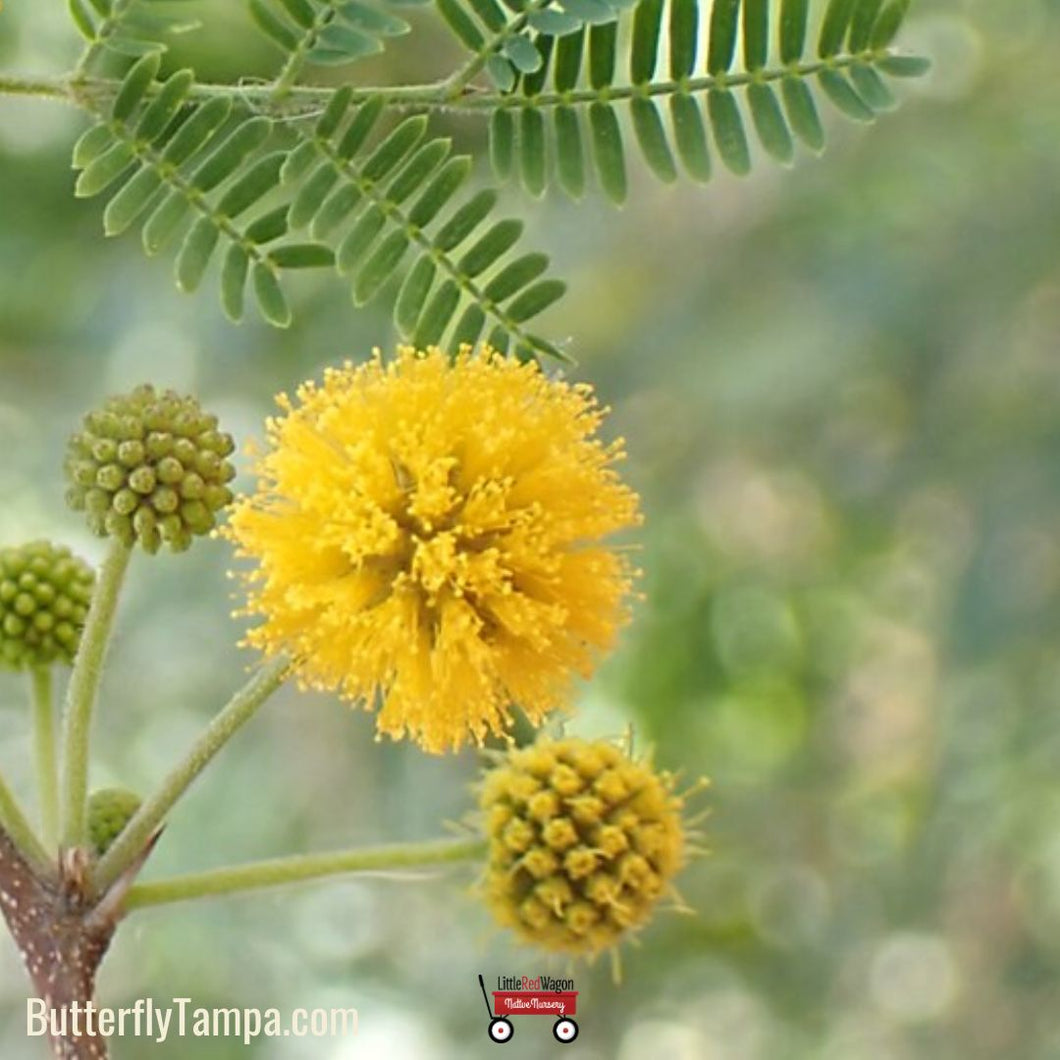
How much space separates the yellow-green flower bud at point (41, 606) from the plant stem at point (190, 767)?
15.6 inches

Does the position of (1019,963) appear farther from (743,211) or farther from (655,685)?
(743,211)

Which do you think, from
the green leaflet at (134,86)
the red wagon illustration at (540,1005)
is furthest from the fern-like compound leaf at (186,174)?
the red wagon illustration at (540,1005)

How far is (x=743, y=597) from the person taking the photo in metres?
4.72

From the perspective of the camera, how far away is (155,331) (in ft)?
14.6

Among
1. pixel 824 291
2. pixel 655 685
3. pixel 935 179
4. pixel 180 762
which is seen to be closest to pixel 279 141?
pixel 180 762

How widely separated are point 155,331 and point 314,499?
3072 mm

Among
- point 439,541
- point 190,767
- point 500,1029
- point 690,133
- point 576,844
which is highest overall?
point 690,133

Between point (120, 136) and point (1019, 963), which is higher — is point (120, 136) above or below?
above

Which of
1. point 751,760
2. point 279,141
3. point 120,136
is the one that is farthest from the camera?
point 751,760

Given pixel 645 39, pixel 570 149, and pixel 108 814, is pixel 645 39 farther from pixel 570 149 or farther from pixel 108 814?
pixel 108 814

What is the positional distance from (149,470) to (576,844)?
1.55 feet

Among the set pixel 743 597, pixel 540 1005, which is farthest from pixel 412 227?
pixel 743 597

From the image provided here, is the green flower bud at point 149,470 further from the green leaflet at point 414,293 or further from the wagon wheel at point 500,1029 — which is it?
the wagon wheel at point 500,1029

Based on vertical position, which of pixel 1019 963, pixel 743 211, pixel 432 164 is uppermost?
pixel 743 211
